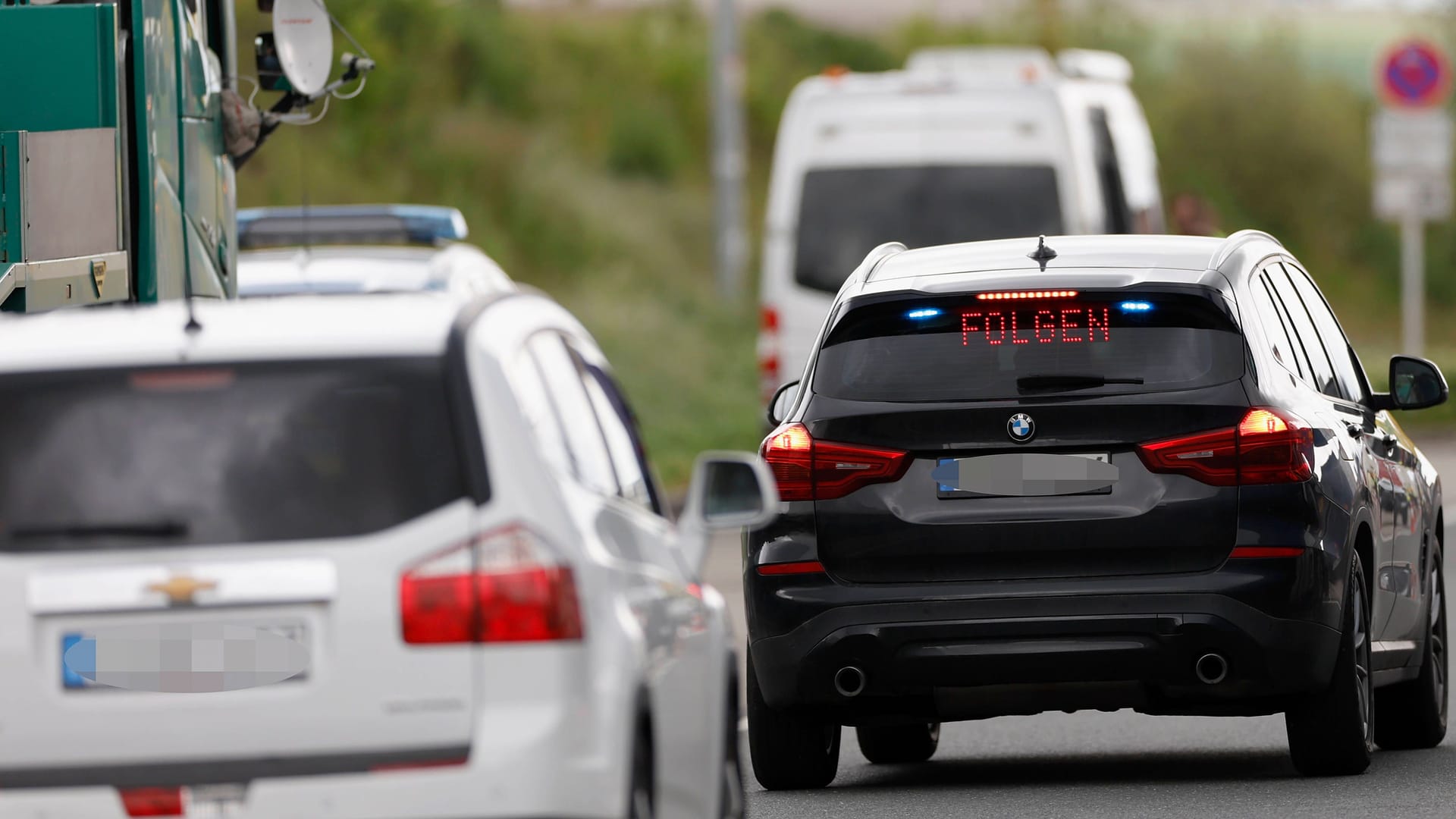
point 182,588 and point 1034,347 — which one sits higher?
point 182,588

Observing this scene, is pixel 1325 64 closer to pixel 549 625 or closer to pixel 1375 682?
pixel 1375 682

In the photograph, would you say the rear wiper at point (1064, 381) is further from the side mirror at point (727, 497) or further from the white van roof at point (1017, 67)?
the white van roof at point (1017, 67)

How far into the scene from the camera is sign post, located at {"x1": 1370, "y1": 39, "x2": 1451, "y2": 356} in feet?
A: 96.4

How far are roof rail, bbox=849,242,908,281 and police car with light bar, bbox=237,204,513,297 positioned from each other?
3.37 metres

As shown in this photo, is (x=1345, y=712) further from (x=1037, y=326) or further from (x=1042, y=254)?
(x=1042, y=254)

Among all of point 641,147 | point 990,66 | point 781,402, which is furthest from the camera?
point 641,147

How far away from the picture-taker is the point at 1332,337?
34.3ft

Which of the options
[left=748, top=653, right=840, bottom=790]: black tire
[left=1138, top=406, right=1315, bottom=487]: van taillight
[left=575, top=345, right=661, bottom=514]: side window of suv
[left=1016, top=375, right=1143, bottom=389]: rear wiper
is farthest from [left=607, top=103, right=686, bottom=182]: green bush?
[left=575, top=345, right=661, bottom=514]: side window of suv

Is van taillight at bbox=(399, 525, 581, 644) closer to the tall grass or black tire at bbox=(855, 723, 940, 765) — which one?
black tire at bbox=(855, 723, 940, 765)

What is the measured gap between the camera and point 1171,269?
363 inches

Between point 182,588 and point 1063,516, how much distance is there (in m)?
3.88

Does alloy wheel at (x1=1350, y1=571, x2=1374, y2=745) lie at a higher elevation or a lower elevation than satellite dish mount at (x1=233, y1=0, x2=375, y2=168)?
lower

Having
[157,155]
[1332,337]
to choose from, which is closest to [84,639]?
[1332,337]

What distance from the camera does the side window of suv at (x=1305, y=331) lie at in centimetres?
972
